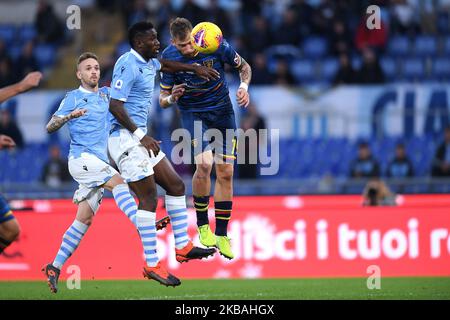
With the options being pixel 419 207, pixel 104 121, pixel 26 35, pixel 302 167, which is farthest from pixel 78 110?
pixel 26 35

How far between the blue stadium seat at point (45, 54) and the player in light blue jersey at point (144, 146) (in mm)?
12044

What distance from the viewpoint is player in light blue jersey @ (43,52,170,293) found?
1251cm

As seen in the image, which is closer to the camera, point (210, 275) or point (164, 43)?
point (210, 275)

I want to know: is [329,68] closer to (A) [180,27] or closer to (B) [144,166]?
(A) [180,27]

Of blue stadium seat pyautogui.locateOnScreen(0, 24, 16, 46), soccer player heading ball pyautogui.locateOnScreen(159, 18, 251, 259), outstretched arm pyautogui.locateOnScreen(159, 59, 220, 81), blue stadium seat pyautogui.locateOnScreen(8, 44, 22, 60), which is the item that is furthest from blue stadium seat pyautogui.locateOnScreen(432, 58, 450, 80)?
outstretched arm pyautogui.locateOnScreen(159, 59, 220, 81)

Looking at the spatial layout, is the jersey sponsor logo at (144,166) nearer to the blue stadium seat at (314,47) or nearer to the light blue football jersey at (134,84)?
the light blue football jersey at (134,84)

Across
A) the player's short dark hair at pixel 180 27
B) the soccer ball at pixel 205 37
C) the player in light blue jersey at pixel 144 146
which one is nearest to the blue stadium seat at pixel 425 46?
the soccer ball at pixel 205 37

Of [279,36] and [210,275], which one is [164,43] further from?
[210,275]

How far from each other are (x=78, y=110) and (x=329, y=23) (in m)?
10.9

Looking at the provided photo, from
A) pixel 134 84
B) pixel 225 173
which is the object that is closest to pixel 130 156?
pixel 134 84

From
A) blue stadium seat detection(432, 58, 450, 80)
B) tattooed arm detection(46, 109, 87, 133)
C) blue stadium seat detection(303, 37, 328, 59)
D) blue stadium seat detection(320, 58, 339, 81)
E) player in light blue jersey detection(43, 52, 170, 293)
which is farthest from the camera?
blue stadium seat detection(303, 37, 328, 59)

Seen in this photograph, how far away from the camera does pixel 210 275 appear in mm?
16000

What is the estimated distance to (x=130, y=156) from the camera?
11445 mm

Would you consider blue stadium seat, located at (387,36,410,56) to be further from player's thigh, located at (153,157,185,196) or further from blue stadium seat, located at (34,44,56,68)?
player's thigh, located at (153,157,185,196)
